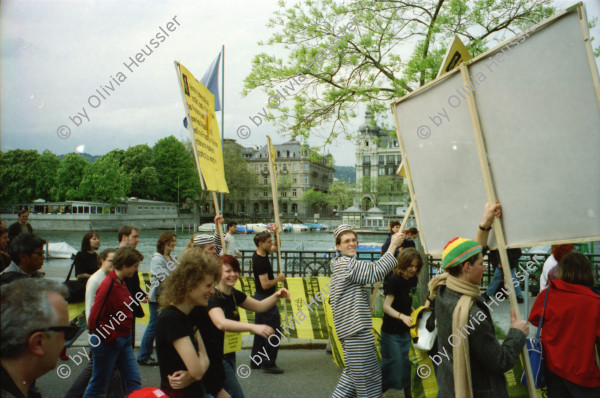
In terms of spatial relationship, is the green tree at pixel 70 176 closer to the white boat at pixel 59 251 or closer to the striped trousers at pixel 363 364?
the white boat at pixel 59 251

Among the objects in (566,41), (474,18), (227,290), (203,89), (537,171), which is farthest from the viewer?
(474,18)

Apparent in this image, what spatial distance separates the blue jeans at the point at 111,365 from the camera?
13.5ft

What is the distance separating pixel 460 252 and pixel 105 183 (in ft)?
237

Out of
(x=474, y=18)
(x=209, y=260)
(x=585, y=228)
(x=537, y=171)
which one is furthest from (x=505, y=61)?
(x=474, y=18)

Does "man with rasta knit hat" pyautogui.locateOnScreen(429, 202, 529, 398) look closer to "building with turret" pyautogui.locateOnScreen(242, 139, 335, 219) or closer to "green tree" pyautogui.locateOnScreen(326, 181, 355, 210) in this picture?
"green tree" pyautogui.locateOnScreen(326, 181, 355, 210)

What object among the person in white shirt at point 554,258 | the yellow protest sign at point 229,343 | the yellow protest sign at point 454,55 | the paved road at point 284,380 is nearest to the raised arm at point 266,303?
the yellow protest sign at point 229,343

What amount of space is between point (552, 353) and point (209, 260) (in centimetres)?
275

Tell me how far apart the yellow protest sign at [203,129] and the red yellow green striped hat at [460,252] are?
10.3ft

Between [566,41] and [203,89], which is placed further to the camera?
[203,89]

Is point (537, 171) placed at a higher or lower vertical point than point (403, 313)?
higher

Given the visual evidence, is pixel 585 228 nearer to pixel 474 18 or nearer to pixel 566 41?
pixel 566 41

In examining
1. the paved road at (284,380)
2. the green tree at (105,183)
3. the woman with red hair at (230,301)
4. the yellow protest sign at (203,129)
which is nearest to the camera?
the woman with red hair at (230,301)

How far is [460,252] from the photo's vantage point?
2.79m

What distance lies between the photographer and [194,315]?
9.91 feet
